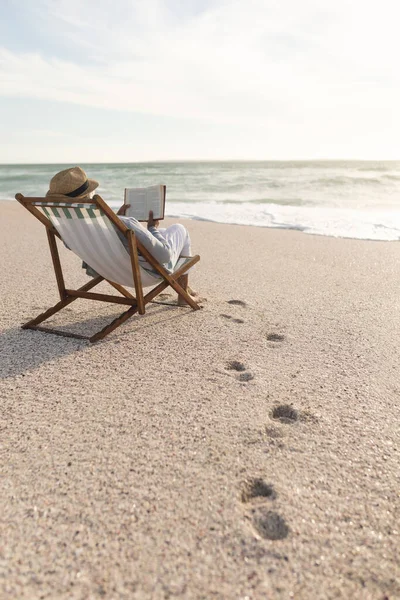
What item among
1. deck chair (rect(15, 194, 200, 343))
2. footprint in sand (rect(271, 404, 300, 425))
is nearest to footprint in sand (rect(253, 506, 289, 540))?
footprint in sand (rect(271, 404, 300, 425))

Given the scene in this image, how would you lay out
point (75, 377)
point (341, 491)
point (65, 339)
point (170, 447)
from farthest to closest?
point (65, 339), point (75, 377), point (170, 447), point (341, 491)

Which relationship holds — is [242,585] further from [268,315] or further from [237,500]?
[268,315]

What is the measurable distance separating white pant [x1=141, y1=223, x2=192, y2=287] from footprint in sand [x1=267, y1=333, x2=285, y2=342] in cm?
85

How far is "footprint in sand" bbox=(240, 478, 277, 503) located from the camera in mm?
1650

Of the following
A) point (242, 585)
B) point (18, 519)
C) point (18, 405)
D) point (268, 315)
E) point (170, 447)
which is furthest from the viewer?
point (268, 315)

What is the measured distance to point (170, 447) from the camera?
1909 mm

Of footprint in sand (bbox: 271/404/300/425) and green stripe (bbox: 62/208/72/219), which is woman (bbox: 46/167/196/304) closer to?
green stripe (bbox: 62/208/72/219)

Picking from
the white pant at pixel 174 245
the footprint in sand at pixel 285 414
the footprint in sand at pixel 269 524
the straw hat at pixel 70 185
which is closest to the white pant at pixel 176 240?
the white pant at pixel 174 245

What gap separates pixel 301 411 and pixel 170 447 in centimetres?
66

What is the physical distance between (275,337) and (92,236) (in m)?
1.34

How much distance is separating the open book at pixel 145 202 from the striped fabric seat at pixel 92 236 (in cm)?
44

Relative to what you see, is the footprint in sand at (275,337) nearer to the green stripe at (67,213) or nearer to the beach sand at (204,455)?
the beach sand at (204,455)

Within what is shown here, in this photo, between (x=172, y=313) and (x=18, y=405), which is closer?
(x=18, y=405)

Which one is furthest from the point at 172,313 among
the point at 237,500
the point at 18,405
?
the point at 237,500
